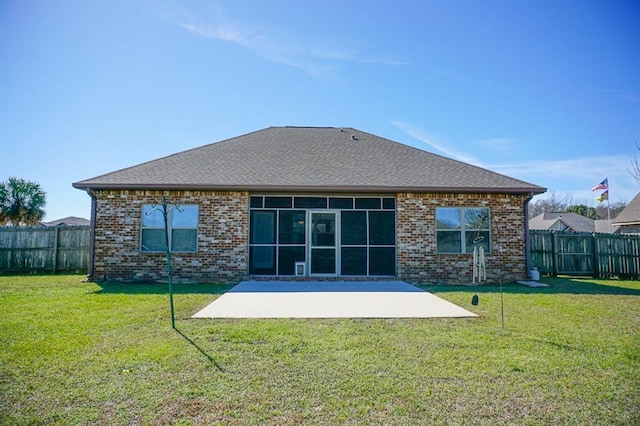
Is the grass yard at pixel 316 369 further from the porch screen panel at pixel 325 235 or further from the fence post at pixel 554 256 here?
the fence post at pixel 554 256

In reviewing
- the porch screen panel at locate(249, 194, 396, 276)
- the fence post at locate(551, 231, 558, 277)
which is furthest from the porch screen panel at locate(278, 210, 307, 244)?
the fence post at locate(551, 231, 558, 277)

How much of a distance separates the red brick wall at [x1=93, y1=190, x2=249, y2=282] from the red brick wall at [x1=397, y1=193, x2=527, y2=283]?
5.02 metres

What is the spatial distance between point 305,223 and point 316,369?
7399 mm

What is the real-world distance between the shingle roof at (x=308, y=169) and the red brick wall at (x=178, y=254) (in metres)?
0.41

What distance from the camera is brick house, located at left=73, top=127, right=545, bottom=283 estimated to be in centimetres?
1064

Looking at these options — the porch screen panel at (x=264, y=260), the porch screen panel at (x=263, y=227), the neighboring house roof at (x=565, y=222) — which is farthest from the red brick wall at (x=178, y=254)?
the neighboring house roof at (x=565, y=222)

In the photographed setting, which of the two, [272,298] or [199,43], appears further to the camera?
[199,43]

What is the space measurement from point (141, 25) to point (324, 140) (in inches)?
307

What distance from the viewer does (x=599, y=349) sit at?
4703 mm

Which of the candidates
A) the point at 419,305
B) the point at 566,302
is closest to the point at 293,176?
the point at 419,305

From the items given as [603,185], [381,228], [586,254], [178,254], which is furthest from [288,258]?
[603,185]

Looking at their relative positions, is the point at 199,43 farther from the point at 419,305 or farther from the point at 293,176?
the point at 419,305

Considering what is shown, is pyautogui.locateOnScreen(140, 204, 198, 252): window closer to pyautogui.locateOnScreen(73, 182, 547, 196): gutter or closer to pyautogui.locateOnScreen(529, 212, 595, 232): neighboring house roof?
pyautogui.locateOnScreen(73, 182, 547, 196): gutter

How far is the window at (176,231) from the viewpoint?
35.2 ft
